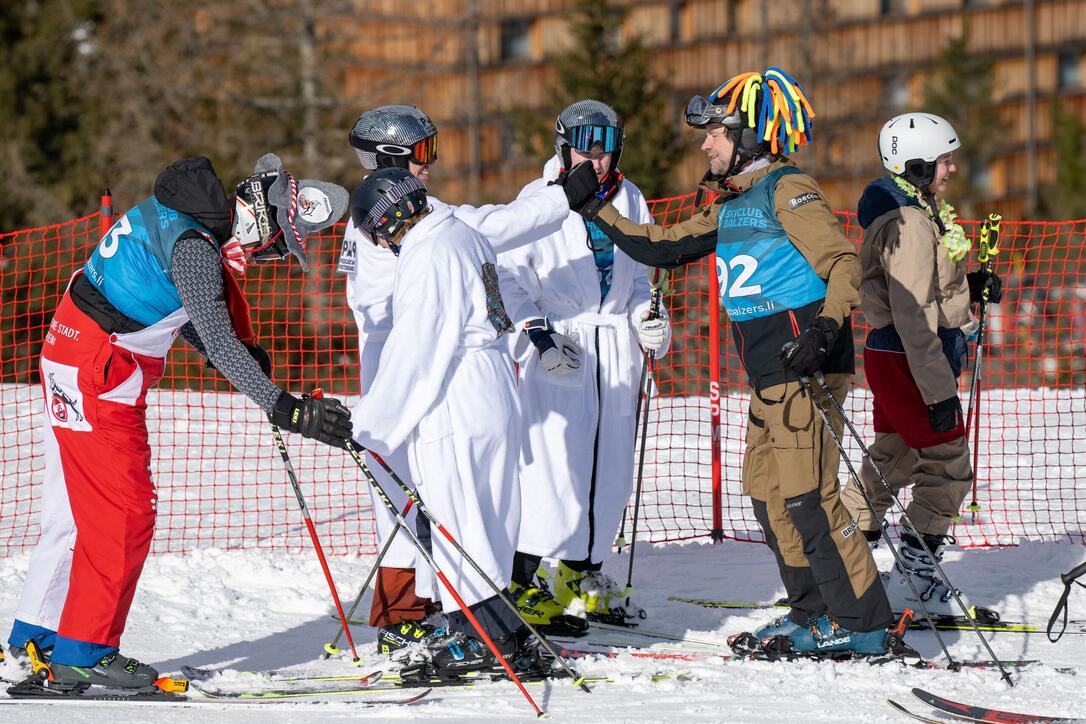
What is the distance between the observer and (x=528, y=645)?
489cm

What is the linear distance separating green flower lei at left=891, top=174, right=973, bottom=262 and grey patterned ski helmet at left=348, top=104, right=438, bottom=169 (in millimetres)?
1988

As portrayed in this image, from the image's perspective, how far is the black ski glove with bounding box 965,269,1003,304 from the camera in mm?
6078

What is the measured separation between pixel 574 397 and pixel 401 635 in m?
1.20

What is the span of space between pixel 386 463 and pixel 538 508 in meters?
0.76

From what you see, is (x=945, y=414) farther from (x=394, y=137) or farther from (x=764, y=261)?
(x=394, y=137)

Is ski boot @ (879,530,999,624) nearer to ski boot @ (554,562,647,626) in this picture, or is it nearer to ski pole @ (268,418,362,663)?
ski boot @ (554,562,647,626)

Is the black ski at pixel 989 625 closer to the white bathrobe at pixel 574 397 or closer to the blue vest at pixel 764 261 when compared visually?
the white bathrobe at pixel 574 397

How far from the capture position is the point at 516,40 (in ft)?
90.6

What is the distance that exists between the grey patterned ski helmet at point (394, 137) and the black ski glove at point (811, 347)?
1677 mm

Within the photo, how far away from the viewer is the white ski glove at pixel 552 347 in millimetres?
5270

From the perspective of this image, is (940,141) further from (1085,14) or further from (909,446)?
(1085,14)

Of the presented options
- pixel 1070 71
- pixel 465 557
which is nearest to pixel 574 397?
pixel 465 557

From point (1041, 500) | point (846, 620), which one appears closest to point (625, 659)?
point (846, 620)

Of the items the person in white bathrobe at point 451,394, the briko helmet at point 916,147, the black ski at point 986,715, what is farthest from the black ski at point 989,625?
the briko helmet at point 916,147
